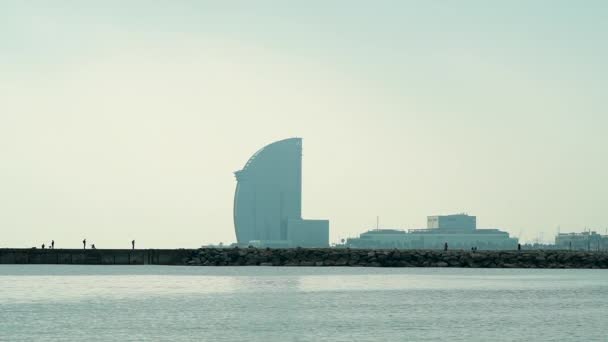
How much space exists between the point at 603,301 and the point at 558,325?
1741 centimetres

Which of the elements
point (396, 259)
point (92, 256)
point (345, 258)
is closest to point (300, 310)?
point (92, 256)

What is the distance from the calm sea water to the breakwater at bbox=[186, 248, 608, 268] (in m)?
41.9

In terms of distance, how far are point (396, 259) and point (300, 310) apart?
3051 inches

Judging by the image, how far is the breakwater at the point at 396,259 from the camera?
134875 millimetres

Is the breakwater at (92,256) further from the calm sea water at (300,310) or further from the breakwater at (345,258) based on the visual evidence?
the calm sea water at (300,310)

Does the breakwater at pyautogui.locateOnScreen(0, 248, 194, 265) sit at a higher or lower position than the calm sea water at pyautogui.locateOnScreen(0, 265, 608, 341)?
higher

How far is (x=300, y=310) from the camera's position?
193 feet

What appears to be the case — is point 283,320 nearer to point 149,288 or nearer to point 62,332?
point 62,332

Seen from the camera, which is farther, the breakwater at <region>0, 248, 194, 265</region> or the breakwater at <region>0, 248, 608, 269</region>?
the breakwater at <region>0, 248, 608, 269</region>

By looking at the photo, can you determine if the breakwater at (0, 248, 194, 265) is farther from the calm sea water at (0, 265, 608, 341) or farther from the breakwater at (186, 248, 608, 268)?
the calm sea water at (0, 265, 608, 341)

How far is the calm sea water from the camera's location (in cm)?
4662

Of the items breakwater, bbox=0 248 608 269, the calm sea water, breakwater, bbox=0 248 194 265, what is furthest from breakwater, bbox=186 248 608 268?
the calm sea water

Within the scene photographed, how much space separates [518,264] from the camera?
134m

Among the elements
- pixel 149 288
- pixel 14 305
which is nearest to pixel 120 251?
pixel 149 288
